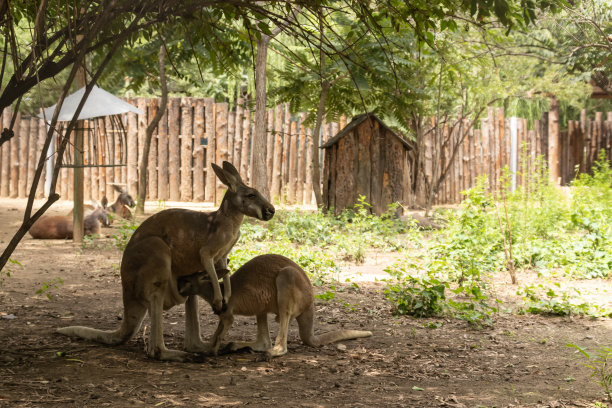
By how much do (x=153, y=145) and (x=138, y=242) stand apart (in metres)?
12.5

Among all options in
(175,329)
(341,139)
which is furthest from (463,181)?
(175,329)

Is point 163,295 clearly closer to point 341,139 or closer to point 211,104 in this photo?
point 341,139

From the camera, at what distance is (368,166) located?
1271 centimetres

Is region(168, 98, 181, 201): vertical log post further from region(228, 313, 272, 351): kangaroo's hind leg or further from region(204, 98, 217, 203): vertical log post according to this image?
region(228, 313, 272, 351): kangaroo's hind leg

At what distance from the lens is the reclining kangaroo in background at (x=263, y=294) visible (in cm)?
454

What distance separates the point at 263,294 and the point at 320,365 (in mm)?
600

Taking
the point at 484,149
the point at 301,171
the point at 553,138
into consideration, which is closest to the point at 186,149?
the point at 301,171

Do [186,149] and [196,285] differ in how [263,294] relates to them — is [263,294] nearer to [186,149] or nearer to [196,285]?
[196,285]

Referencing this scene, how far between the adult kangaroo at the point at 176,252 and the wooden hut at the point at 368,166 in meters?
8.25

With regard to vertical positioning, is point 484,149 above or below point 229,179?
above

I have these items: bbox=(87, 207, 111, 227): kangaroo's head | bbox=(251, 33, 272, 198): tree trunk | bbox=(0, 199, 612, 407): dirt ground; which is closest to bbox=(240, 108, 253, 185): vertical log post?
bbox=(251, 33, 272, 198): tree trunk

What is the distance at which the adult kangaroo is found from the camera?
438 centimetres

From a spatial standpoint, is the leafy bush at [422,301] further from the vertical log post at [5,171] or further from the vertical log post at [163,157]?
the vertical log post at [5,171]

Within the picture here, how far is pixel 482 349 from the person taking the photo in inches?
199
